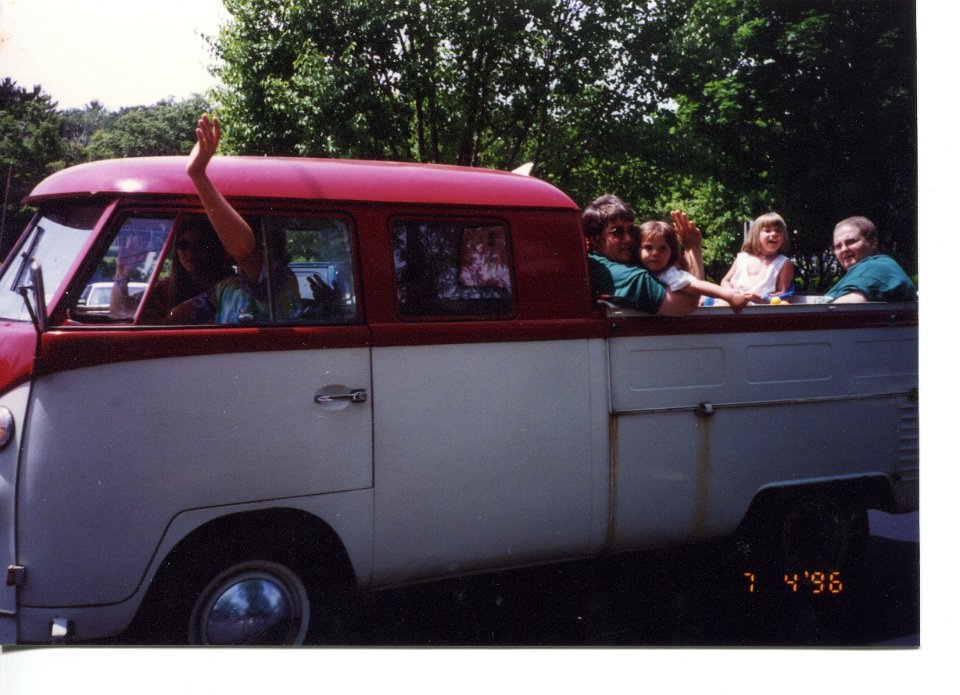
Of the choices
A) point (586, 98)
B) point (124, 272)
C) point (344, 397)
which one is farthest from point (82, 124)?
point (586, 98)

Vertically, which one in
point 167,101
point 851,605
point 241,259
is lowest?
point 851,605

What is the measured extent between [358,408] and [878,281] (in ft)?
9.98

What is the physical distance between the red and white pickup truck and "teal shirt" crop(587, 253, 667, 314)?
0.11 metres

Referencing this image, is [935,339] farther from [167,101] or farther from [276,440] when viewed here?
[167,101]

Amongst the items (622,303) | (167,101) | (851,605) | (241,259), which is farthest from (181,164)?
(851,605)

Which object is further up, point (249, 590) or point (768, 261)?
point (768, 261)

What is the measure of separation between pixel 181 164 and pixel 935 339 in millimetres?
3410

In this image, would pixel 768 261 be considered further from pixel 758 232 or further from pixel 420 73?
pixel 420 73

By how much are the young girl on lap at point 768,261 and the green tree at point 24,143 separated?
3.69 m

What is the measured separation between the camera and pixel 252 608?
2.97 metres

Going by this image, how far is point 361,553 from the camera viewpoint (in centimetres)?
310

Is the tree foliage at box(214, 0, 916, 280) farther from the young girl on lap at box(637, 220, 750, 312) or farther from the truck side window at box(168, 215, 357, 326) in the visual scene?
the truck side window at box(168, 215, 357, 326)

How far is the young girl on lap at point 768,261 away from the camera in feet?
15.1

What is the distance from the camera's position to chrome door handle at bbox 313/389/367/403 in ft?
9.79
